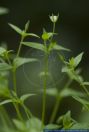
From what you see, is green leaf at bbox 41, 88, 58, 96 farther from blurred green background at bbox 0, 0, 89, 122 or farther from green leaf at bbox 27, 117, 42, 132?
blurred green background at bbox 0, 0, 89, 122

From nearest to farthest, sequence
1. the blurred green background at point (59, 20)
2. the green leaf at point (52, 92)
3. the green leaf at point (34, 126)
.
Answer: the green leaf at point (34, 126)
the green leaf at point (52, 92)
the blurred green background at point (59, 20)

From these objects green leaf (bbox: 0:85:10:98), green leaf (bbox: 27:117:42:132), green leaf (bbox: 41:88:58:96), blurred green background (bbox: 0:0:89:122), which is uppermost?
green leaf (bbox: 0:85:10:98)

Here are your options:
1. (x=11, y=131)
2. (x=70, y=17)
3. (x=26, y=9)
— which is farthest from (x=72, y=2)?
(x=11, y=131)

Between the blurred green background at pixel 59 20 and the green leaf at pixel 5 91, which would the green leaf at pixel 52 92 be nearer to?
the green leaf at pixel 5 91

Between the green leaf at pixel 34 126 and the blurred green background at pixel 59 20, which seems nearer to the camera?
the green leaf at pixel 34 126

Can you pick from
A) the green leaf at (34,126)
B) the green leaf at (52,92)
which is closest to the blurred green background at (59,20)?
the green leaf at (52,92)

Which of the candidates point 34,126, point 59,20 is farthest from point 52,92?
point 59,20

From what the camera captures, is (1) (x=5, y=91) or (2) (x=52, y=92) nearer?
(1) (x=5, y=91)

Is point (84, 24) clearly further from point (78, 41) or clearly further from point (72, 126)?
point (72, 126)

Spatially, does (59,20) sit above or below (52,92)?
below

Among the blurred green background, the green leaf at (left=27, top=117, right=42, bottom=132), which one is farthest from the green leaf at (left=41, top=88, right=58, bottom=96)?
the blurred green background

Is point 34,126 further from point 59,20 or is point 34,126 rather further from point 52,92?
point 59,20

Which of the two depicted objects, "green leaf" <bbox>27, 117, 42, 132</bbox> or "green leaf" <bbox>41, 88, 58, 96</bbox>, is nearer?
"green leaf" <bbox>27, 117, 42, 132</bbox>
